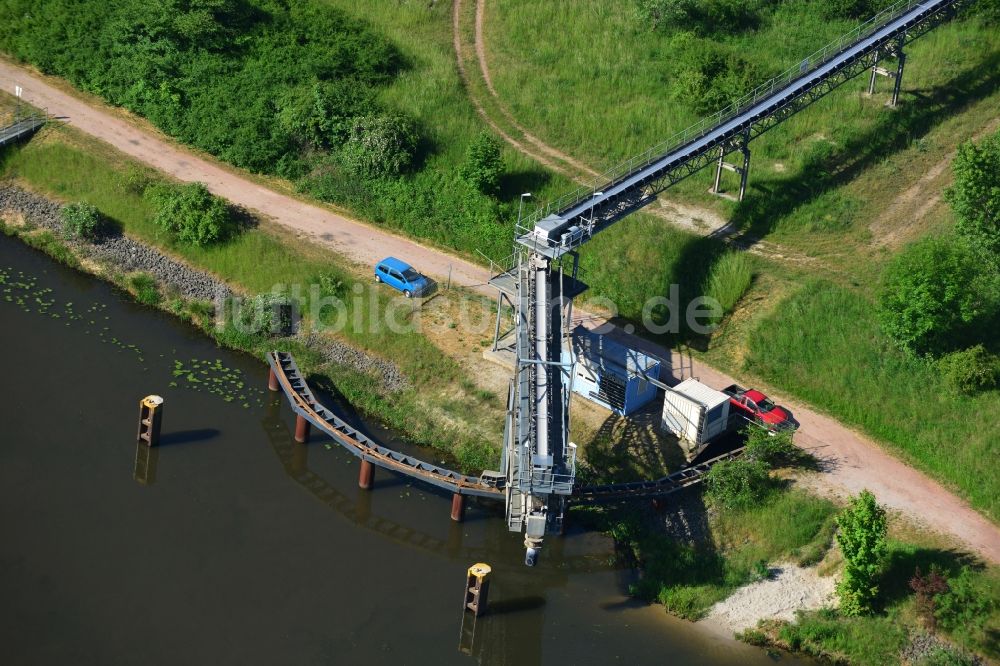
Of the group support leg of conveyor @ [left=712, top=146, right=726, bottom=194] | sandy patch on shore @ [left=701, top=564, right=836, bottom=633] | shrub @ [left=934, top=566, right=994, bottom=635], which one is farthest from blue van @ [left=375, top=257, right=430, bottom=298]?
shrub @ [left=934, top=566, right=994, bottom=635]

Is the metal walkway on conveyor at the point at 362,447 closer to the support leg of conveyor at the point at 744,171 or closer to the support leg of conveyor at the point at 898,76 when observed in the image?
the support leg of conveyor at the point at 744,171

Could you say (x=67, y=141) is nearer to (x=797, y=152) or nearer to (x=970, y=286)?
(x=797, y=152)

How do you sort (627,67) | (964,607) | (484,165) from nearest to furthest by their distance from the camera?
(964,607) → (484,165) → (627,67)

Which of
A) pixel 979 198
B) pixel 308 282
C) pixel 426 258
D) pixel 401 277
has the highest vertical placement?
pixel 979 198

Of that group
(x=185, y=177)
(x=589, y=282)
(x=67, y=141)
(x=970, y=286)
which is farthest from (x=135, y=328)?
(x=970, y=286)

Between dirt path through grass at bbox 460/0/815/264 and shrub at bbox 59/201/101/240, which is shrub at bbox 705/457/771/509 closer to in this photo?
dirt path through grass at bbox 460/0/815/264

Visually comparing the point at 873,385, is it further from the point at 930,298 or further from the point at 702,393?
the point at 702,393

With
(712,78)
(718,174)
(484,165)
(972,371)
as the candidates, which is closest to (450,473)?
(484,165)
